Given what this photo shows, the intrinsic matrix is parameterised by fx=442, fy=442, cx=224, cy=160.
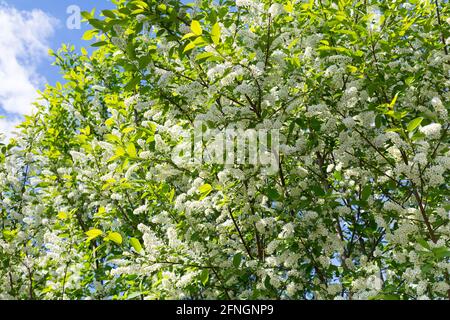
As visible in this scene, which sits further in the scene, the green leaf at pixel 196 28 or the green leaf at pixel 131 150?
the green leaf at pixel 131 150

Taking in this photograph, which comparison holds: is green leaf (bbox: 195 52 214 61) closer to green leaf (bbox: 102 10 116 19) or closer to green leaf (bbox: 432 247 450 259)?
green leaf (bbox: 102 10 116 19)

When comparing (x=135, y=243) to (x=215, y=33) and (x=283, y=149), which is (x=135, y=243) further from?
(x=215, y=33)

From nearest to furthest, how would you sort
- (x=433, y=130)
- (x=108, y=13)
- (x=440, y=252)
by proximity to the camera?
1. (x=440, y=252)
2. (x=433, y=130)
3. (x=108, y=13)

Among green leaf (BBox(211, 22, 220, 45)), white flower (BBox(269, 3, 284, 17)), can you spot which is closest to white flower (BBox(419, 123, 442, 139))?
white flower (BBox(269, 3, 284, 17))

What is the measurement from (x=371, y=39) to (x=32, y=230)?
494 cm

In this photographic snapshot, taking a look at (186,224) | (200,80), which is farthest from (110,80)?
(186,224)

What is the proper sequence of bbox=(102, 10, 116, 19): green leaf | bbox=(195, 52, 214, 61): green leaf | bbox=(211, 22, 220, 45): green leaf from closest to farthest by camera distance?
bbox=(211, 22, 220, 45): green leaf, bbox=(195, 52, 214, 61): green leaf, bbox=(102, 10, 116, 19): green leaf

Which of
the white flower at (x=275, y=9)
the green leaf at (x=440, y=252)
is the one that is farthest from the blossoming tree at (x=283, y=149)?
the green leaf at (x=440, y=252)

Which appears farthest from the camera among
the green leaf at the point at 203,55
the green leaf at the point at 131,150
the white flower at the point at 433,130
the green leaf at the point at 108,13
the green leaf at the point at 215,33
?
the green leaf at the point at 131,150

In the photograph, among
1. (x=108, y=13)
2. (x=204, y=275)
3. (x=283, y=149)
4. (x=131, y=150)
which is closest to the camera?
(x=204, y=275)

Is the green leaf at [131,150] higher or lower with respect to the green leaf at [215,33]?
lower

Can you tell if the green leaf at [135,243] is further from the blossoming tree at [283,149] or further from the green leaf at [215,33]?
the green leaf at [215,33]

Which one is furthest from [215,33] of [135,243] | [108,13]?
[135,243]
